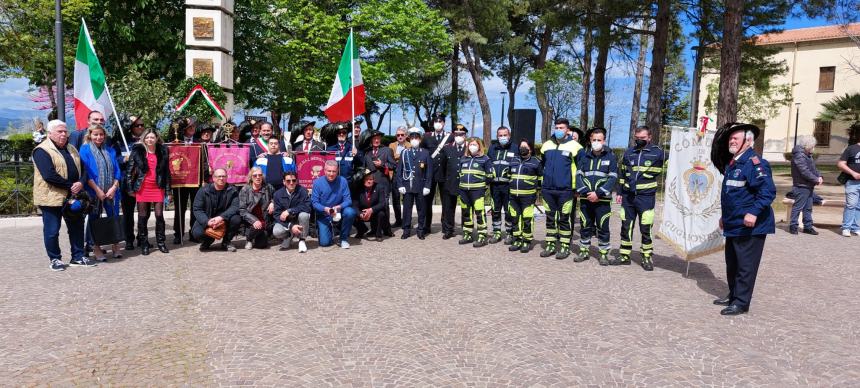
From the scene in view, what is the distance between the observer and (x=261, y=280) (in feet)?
24.1

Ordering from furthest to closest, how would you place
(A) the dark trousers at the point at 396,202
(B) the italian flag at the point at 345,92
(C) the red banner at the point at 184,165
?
(A) the dark trousers at the point at 396,202, (B) the italian flag at the point at 345,92, (C) the red banner at the point at 184,165

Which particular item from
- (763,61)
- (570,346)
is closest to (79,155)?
(570,346)

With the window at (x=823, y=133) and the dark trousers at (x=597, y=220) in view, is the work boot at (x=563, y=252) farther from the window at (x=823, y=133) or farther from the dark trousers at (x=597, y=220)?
the window at (x=823, y=133)

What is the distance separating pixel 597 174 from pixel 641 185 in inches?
23.6

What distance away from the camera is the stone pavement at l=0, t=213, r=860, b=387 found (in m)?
4.52

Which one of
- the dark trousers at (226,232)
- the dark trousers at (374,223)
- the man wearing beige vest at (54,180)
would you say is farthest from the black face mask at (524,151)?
the man wearing beige vest at (54,180)

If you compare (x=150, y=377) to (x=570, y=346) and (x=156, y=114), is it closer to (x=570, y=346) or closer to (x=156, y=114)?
(x=570, y=346)

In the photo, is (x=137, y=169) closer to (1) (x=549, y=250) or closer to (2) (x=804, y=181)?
(1) (x=549, y=250)

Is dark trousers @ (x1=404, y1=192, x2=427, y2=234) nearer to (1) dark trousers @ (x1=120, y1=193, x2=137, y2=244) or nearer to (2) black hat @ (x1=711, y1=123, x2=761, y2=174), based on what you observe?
(1) dark trousers @ (x1=120, y1=193, x2=137, y2=244)

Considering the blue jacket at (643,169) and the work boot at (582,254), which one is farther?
the work boot at (582,254)

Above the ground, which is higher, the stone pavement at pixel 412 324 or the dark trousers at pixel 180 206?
the dark trousers at pixel 180 206

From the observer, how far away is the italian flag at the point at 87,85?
900 cm

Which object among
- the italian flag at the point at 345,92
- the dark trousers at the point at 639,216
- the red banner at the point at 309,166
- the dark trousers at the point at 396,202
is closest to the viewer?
the dark trousers at the point at 639,216

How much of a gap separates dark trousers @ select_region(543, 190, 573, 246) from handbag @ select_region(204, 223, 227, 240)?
481cm
